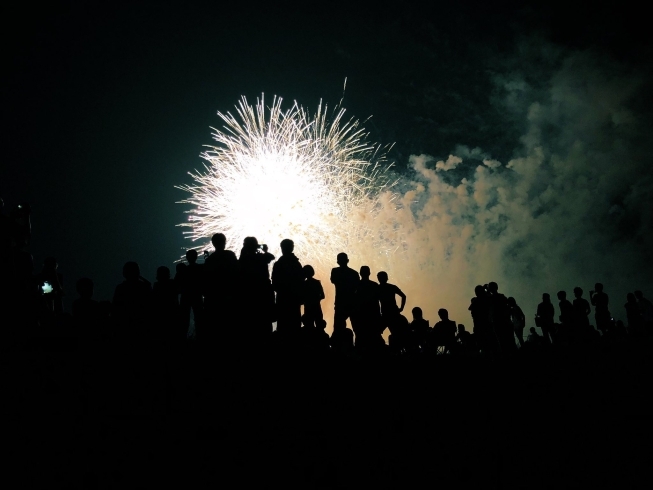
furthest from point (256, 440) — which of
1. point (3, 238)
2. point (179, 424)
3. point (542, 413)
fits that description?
point (3, 238)

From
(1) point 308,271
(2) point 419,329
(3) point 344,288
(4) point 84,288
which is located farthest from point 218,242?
(2) point 419,329

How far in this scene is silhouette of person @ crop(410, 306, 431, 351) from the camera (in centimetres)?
1062

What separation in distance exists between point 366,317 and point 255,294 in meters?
2.59

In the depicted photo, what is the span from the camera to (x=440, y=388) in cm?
591

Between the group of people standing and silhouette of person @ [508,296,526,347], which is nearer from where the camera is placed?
the group of people standing

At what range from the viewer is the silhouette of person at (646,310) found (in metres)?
11.5

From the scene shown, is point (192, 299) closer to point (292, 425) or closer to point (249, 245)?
point (249, 245)

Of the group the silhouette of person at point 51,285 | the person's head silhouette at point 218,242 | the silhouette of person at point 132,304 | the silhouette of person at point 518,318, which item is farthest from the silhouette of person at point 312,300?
A: the silhouette of person at point 518,318

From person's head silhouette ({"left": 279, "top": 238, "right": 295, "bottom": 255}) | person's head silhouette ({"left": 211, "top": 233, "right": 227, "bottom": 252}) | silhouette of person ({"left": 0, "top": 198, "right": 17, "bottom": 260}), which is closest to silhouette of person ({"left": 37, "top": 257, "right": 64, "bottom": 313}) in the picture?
silhouette of person ({"left": 0, "top": 198, "right": 17, "bottom": 260})

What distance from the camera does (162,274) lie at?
295 inches

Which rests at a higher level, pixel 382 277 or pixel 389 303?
pixel 382 277

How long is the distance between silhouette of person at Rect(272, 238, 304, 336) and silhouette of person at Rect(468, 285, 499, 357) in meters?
4.68

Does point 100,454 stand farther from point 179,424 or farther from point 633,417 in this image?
point 633,417

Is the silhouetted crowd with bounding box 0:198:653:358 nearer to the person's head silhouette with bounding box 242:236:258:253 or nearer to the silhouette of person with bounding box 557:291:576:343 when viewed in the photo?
the person's head silhouette with bounding box 242:236:258:253
